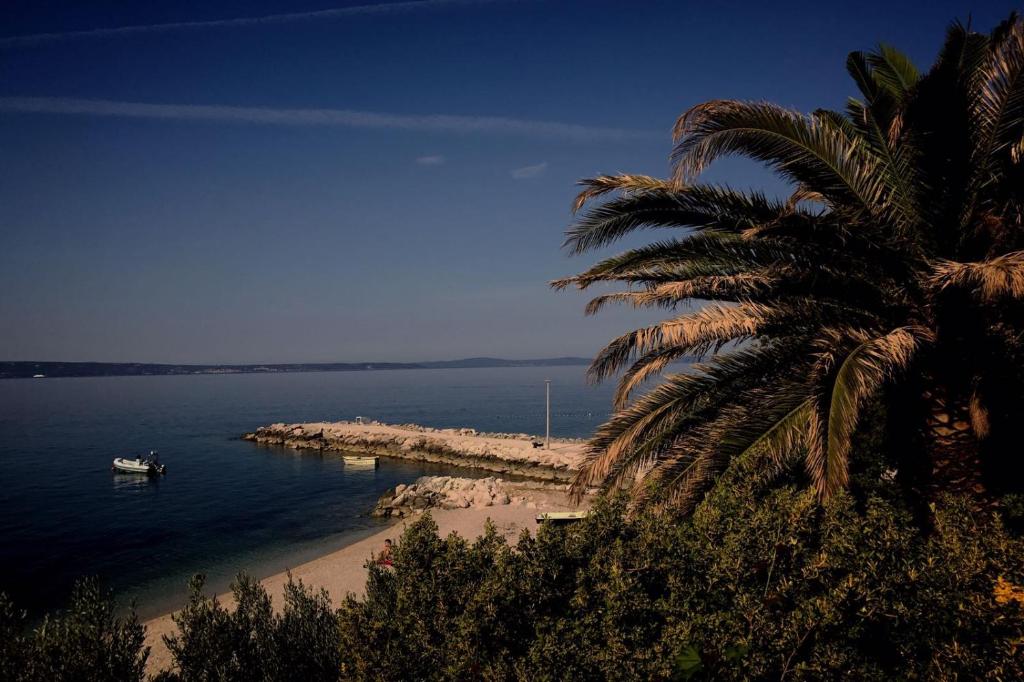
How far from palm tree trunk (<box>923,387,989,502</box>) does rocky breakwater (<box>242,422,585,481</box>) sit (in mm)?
32354

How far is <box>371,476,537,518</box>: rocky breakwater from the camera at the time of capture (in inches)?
1193

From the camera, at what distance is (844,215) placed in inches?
232

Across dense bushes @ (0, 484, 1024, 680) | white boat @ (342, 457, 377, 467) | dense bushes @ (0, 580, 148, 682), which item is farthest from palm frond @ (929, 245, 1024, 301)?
white boat @ (342, 457, 377, 467)

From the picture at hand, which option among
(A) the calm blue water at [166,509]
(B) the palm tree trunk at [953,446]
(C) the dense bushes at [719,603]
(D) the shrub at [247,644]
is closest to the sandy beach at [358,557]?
(A) the calm blue water at [166,509]

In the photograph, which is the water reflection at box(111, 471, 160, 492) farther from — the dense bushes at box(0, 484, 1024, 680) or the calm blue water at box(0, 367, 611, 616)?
the dense bushes at box(0, 484, 1024, 680)

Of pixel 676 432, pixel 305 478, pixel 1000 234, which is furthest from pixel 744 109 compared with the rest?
pixel 305 478

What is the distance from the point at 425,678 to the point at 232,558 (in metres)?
23.0

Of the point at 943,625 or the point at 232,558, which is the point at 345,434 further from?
the point at 943,625

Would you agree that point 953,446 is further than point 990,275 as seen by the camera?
Yes

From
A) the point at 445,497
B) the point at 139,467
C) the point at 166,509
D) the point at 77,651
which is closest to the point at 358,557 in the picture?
the point at 445,497

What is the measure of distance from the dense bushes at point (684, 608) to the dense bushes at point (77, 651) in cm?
2

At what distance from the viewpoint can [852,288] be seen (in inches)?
248

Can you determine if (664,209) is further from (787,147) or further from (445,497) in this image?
(445,497)

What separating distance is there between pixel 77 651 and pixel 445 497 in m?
26.5
